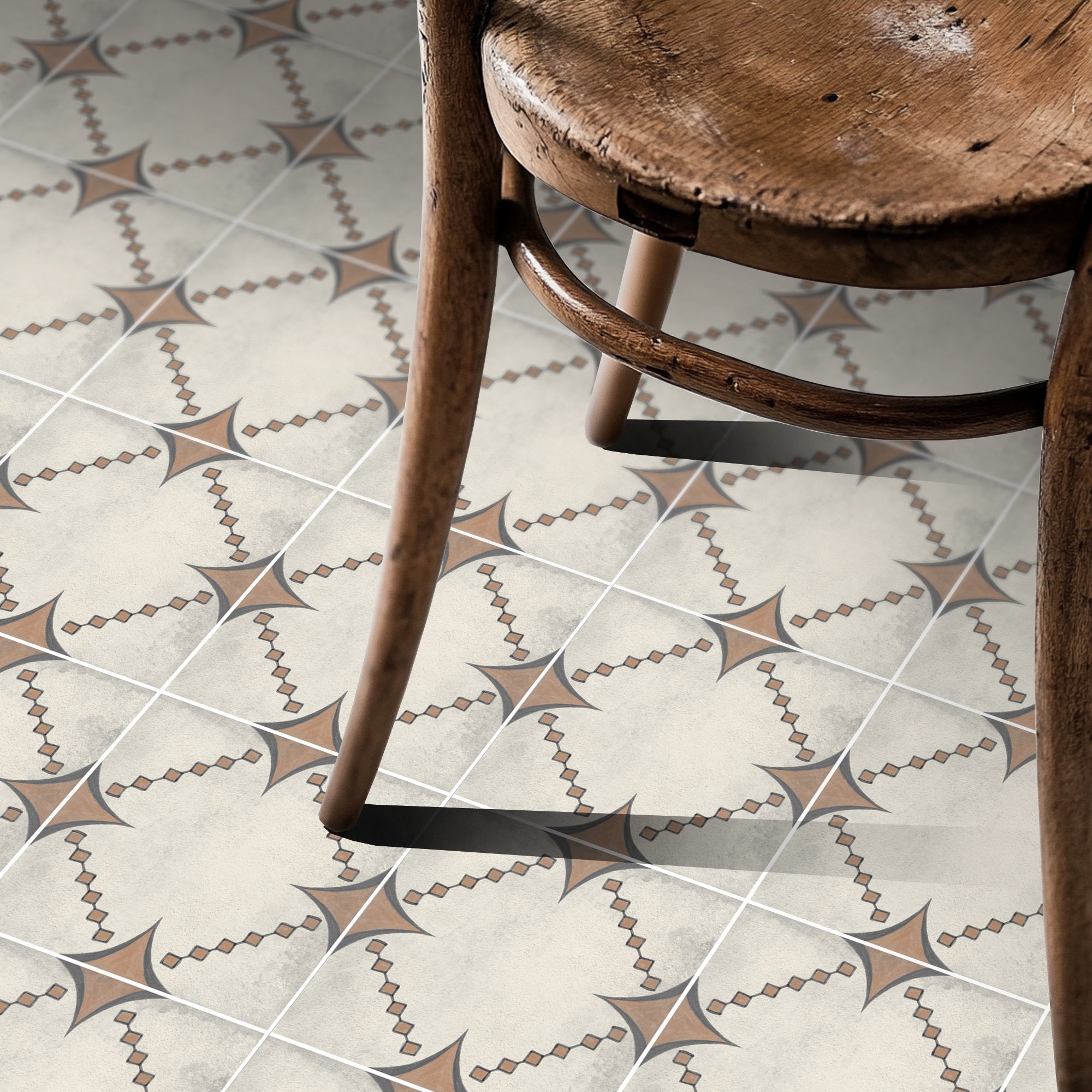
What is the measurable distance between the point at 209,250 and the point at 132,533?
14.2 inches

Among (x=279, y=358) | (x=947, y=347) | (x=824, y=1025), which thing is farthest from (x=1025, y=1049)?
(x=279, y=358)

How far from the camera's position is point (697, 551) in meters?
1.31

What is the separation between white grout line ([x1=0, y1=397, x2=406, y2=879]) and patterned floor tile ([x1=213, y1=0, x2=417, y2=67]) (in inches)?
23.8

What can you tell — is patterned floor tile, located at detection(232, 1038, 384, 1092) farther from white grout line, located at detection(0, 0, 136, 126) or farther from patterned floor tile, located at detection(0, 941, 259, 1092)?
white grout line, located at detection(0, 0, 136, 126)

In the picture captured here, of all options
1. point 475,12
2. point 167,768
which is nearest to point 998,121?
point 475,12

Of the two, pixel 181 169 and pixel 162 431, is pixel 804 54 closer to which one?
pixel 162 431

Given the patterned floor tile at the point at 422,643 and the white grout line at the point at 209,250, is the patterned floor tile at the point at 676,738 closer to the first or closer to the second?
the patterned floor tile at the point at 422,643

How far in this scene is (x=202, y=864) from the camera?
1095 mm

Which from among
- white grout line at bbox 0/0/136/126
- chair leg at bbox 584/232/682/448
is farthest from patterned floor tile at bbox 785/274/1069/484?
white grout line at bbox 0/0/136/126

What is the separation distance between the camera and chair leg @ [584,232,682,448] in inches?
46.6

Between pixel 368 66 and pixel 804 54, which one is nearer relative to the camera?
pixel 804 54

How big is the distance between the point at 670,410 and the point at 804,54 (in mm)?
632

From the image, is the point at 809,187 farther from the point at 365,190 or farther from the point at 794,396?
the point at 365,190

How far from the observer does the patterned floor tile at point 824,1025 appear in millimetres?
1007
